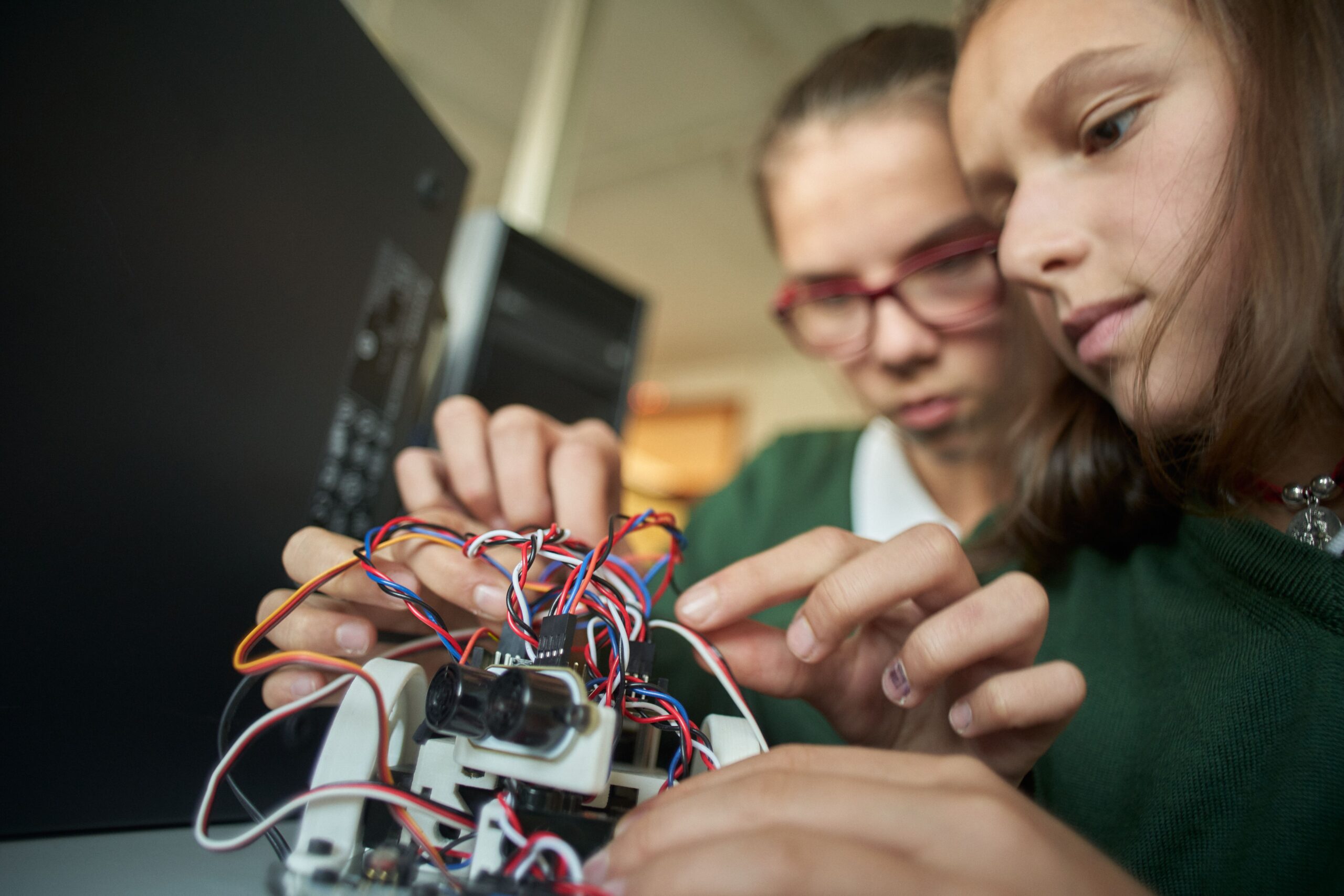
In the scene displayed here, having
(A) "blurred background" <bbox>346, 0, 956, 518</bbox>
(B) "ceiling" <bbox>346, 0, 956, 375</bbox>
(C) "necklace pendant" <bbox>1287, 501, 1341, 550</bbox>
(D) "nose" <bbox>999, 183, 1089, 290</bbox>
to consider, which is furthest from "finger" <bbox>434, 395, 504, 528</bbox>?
(B) "ceiling" <bbox>346, 0, 956, 375</bbox>

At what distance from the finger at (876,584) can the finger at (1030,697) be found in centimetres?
6

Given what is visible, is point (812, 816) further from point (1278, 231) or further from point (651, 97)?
point (651, 97)

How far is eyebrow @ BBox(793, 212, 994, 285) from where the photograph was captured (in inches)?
31.8

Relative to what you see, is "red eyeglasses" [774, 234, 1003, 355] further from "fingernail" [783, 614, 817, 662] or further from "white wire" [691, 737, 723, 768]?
"white wire" [691, 737, 723, 768]

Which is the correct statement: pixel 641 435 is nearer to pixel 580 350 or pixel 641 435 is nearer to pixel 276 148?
pixel 580 350

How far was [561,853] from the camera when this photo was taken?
28 cm

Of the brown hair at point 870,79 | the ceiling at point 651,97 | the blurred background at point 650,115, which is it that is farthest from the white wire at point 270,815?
the ceiling at point 651,97

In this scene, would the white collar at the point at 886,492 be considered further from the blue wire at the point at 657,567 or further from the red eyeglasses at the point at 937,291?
the blue wire at the point at 657,567

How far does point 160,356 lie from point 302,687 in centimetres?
20

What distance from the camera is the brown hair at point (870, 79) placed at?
876 millimetres

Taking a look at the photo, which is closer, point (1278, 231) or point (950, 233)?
point (1278, 231)

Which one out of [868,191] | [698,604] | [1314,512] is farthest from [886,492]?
[698,604]

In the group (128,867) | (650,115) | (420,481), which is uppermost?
(650,115)

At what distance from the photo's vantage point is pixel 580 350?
910 millimetres
